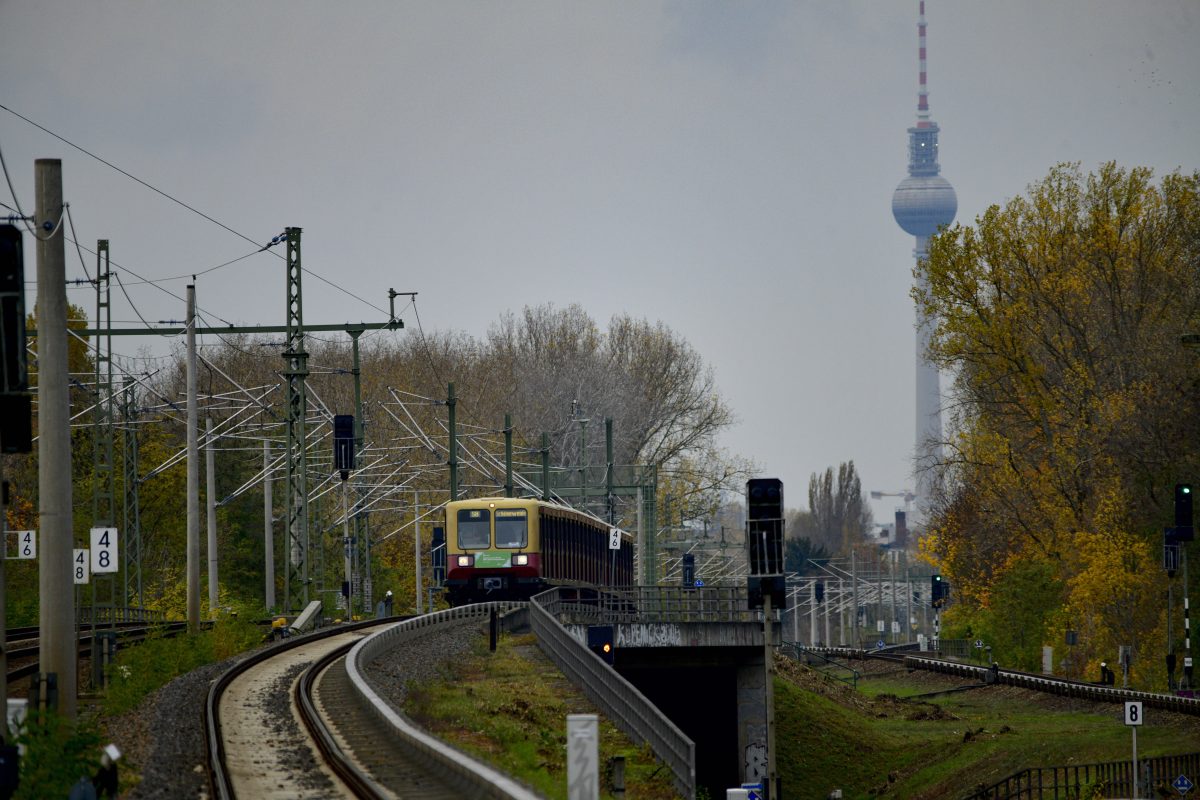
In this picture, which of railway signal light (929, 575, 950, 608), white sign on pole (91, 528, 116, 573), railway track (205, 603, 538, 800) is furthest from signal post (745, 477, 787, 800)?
railway signal light (929, 575, 950, 608)

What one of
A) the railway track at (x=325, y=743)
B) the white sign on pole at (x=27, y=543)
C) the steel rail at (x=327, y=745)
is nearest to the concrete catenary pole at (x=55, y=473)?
the railway track at (x=325, y=743)

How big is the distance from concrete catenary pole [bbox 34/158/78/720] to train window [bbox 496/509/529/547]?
99.0 feet

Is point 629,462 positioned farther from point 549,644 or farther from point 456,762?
point 456,762

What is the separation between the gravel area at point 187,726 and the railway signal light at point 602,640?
4.78 meters

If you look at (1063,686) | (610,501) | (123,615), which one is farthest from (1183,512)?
(610,501)

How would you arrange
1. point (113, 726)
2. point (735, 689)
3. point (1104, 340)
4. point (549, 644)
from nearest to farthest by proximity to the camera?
point (113, 726), point (549, 644), point (735, 689), point (1104, 340)

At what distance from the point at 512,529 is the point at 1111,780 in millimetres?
23161

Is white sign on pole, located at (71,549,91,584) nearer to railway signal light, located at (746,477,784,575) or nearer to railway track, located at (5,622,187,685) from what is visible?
railway track, located at (5,622,187,685)

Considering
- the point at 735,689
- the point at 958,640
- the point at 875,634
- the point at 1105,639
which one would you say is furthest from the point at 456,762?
the point at 875,634

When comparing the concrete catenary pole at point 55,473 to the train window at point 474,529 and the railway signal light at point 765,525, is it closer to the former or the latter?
the railway signal light at point 765,525

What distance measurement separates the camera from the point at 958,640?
7900cm

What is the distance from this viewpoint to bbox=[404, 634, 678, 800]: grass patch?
937 inches

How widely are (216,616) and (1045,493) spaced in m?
27.5

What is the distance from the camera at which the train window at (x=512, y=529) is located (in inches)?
2030
